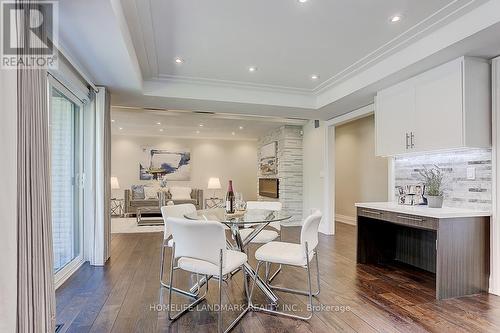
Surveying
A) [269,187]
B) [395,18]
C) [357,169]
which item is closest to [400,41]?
[395,18]

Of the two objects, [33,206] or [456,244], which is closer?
[33,206]

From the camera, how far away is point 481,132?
2928mm

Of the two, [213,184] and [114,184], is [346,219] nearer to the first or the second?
[213,184]

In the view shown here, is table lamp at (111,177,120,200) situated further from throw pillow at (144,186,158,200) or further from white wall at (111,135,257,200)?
throw pillow at (144,186,158,200)

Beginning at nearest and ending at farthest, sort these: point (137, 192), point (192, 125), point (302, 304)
A: point (302, 304), point (192, 125), point (137, 192)

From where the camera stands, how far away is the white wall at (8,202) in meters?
1.32

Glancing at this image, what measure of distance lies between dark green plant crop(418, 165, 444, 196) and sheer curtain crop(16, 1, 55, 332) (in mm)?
3601

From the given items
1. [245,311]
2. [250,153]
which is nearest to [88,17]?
[245,311]

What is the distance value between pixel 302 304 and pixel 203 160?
7596 millimetres

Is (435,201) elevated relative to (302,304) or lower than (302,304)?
elevated

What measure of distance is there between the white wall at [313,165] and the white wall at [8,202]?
540 centimetres

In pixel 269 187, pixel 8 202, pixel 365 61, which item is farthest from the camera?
pixel 269 187

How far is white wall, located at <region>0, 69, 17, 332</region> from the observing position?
132cm

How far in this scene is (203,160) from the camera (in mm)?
9820
